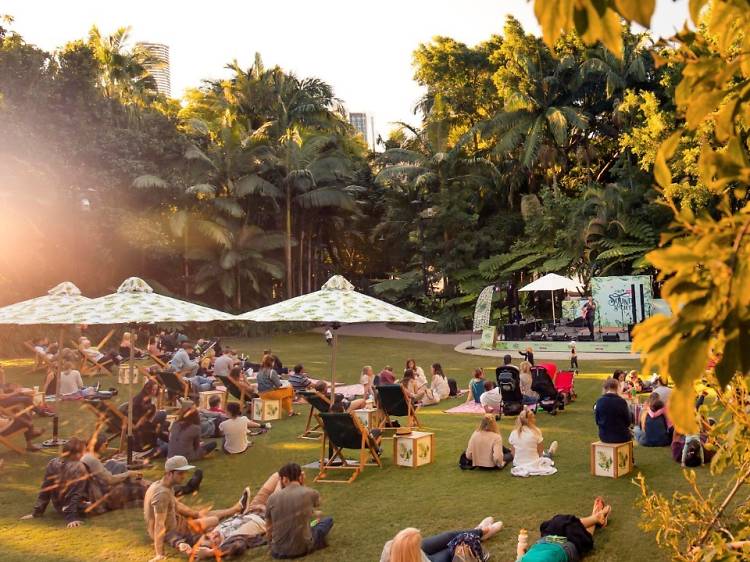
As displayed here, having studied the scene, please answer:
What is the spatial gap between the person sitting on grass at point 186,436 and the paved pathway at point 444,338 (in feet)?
42.9

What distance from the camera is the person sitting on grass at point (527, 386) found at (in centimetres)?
1483

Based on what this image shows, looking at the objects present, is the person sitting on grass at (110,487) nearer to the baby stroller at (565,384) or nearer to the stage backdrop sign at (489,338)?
the baby stroller at (565,384)

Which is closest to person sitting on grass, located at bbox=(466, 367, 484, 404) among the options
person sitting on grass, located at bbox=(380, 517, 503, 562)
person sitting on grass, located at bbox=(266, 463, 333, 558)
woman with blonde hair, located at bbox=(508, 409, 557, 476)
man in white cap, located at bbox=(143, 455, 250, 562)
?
woman with blonde hair, located at bbox=(508, 409, 557, 476)

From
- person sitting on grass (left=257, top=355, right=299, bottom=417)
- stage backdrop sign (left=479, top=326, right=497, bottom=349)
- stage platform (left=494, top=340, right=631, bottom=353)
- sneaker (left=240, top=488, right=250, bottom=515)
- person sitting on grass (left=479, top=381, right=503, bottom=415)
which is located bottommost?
sneaker (left=240, top=488, right=250, bottom=515)

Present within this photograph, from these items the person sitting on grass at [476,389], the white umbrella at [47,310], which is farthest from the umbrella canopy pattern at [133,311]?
the person sitting on grass at [476,389]

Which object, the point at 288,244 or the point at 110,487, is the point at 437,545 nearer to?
the point at 110,487

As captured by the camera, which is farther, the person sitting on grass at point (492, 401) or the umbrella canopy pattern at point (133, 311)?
the person sitting on grass at point (492, 401)

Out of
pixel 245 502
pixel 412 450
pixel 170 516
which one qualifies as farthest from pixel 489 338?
pixel 170 516

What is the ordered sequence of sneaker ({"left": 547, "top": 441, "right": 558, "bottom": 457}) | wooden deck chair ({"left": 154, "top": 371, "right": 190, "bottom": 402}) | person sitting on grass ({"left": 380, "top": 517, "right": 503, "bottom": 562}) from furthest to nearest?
wooden deck chair ({"left": 154, "top": 371, "right": 190, "bottom": 402}) < sneaker ({"left": 547, "top": 441, "right": 558, "bottom": 457}) < person sitting on grass ({"left": 380, "top": 517, "right": 503, "bottom": 562})

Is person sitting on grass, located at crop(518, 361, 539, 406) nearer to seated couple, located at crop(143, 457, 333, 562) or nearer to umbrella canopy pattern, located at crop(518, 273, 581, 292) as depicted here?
seated couple, located at crop(143, 457, 333, 562)

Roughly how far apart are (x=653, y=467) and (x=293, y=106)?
118 feet

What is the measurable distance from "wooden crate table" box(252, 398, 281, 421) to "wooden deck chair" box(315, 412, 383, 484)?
4.37 metres

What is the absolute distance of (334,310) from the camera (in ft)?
45.4

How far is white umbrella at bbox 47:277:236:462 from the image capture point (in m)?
11.8
